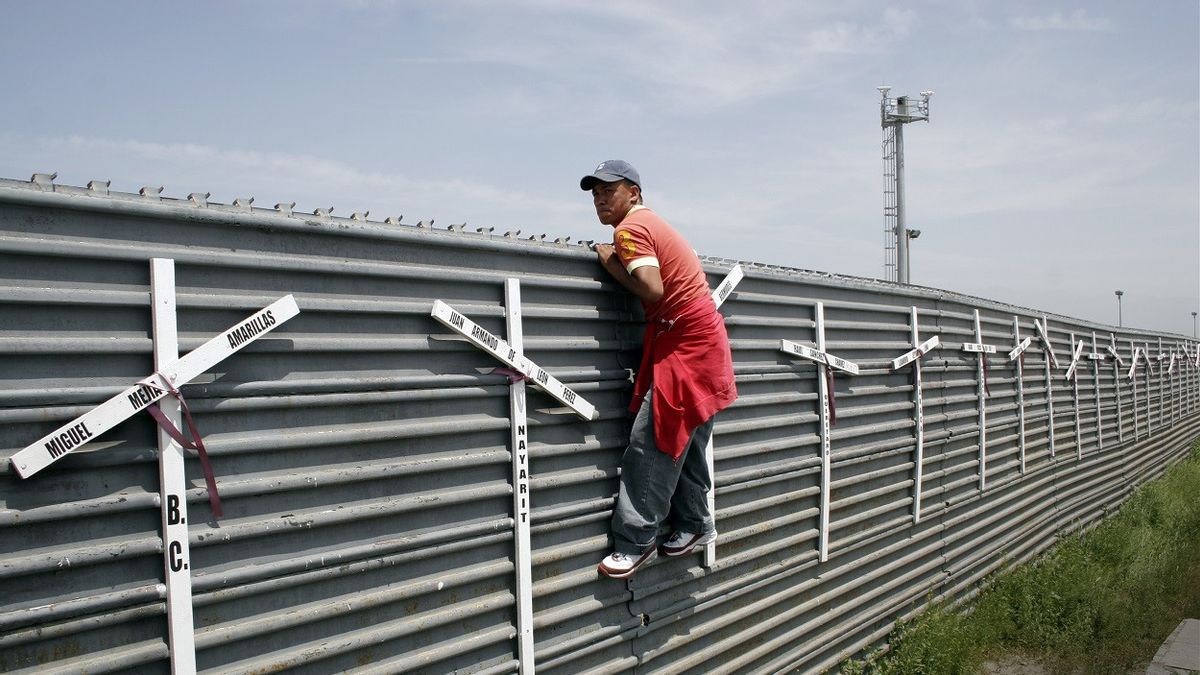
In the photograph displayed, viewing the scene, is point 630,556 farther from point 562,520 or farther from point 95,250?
point 95,250

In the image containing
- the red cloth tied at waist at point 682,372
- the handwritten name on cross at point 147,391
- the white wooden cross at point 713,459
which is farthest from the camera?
the white wooden cross at point 713,459

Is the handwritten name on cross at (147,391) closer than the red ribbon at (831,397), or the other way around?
the handwritten name on cross at (147,391)

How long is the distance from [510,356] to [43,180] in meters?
1.72

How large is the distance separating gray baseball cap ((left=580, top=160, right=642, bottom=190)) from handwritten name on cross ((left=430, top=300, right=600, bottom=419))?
2.96ft

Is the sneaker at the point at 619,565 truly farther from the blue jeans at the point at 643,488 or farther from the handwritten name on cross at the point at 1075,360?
the handwritten name on cross at the point at 1075,360

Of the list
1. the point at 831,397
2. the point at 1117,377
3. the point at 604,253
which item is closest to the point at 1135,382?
the point at 1117,377

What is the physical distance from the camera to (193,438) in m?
2.90

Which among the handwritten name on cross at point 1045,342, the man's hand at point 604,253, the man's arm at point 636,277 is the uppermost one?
the man's hand at point 604,253

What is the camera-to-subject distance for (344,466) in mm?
3344

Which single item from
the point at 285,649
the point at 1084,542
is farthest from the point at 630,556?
the point at 1084,542

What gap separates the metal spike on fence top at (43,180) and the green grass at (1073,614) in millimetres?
5443

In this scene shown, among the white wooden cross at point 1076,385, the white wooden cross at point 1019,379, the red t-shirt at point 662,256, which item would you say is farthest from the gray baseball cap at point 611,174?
the white wooden cross at point 1076,385

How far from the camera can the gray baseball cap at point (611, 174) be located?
14.2ft

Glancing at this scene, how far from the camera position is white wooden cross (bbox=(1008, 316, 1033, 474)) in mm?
9484
